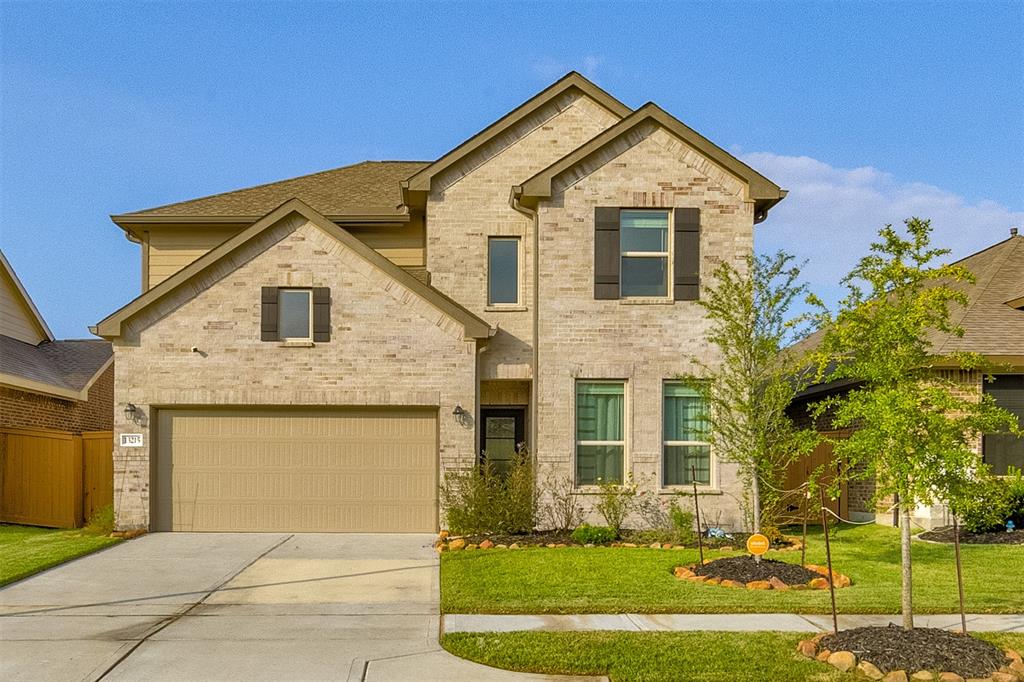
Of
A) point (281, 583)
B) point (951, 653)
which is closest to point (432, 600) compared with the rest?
point (281, 583)

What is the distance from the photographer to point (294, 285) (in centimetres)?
1655

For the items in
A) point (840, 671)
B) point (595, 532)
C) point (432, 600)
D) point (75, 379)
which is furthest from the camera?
point (75, 379)

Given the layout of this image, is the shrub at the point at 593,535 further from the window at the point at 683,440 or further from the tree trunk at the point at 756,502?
the tree trunk at the point at 756,502

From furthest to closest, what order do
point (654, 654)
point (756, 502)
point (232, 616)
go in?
point (756, 502), point (232, 616), point (654, 654)

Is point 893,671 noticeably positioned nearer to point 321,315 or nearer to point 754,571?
point 754,571

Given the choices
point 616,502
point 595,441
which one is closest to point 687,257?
point 595,441

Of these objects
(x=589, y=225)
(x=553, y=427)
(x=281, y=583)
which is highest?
(x=589, y=225)

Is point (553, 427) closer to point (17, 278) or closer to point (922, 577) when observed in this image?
point (922, 577)

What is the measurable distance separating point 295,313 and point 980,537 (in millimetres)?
12136

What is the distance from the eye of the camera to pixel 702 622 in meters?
9.68

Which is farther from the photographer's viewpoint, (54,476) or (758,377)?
(54,476)

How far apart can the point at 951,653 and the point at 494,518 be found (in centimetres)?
844

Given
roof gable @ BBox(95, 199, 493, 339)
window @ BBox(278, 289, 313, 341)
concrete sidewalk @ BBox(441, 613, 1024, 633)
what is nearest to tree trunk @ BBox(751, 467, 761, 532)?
concrete sidewalk @ BBox(441, 613, 1024, 633)

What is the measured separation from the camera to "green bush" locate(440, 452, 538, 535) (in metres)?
15.6
